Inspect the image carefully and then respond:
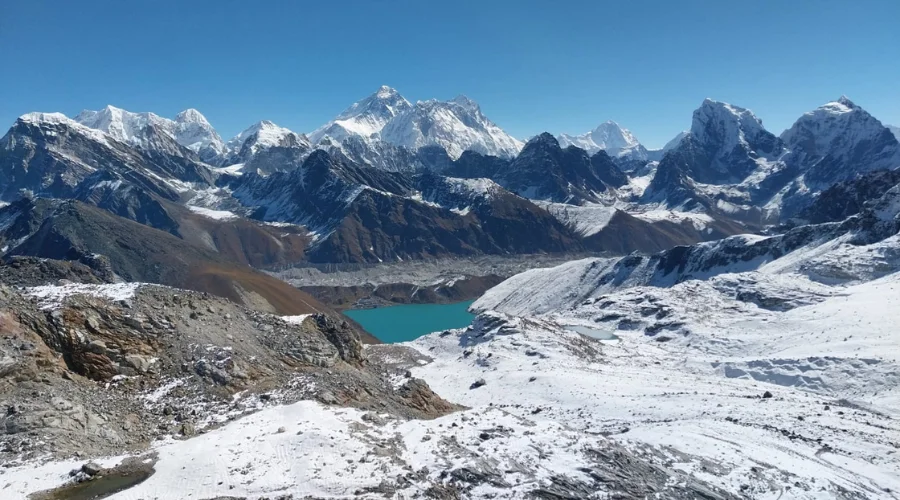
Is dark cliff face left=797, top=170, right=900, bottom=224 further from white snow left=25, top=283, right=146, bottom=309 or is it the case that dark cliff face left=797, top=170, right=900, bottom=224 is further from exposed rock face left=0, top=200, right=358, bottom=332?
white snow left=25, top=283, right=146, bottom=309

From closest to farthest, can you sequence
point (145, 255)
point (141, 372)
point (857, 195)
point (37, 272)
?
1. point (141, 372)
2. point (37, 272)
3. point (145, 255)
4. point (857, 195)

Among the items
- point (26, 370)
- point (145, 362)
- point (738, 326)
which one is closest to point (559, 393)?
point (145, 362)

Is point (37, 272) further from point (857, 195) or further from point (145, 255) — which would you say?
point (857, 195)

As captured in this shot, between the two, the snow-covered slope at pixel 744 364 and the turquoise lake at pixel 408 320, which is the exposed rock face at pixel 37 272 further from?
the turquoise lake at pixel 408 320

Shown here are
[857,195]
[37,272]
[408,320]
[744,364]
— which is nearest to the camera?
[744,364]

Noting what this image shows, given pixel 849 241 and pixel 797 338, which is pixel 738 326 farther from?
pixel 849 241

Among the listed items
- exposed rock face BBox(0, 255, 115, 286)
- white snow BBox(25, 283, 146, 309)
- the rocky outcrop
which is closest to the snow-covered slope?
the rocky outcrop

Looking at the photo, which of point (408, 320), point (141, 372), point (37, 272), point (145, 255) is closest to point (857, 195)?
point (408, 320)

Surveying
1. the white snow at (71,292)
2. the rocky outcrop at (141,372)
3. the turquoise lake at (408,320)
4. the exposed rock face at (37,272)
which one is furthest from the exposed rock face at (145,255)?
the rocky outcrop at (141,372)

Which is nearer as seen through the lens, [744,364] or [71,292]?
[71,292]
